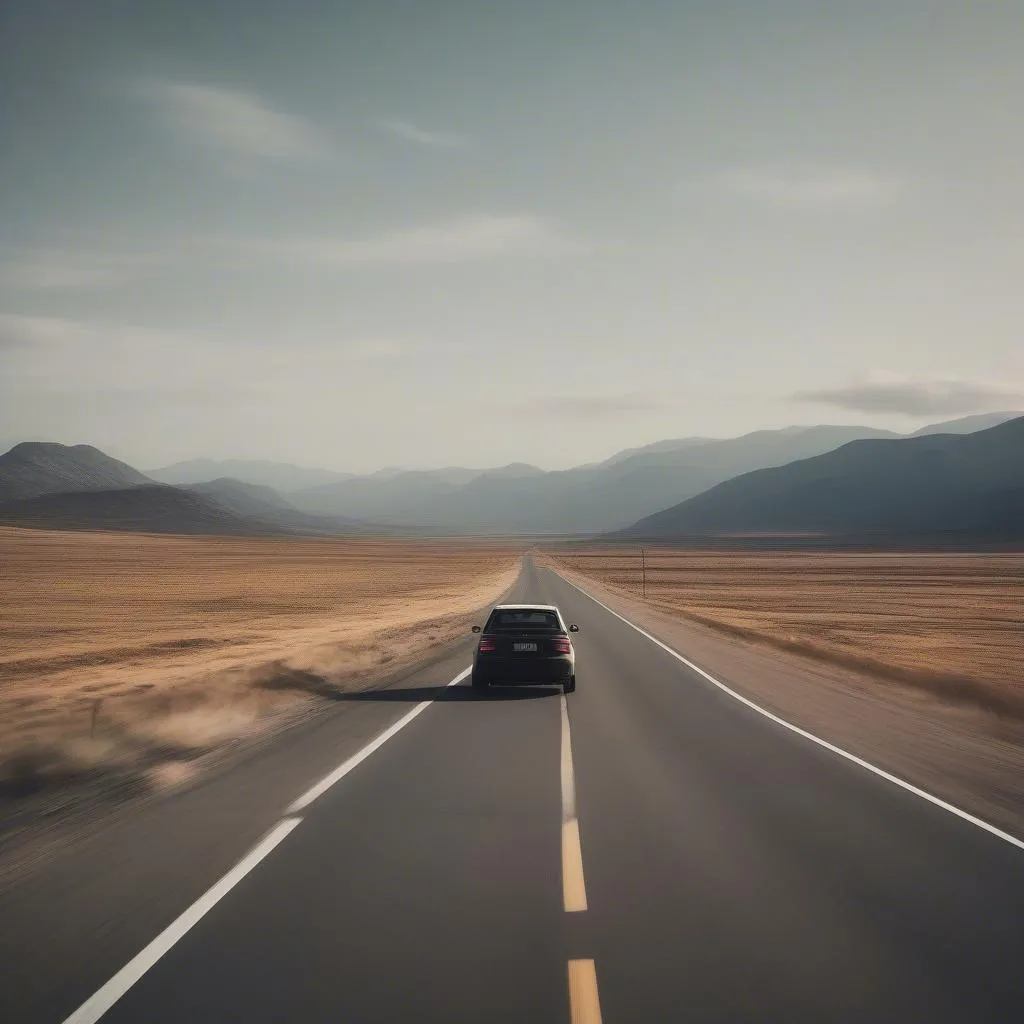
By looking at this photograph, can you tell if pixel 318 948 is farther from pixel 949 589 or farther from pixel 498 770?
pixel 949 589

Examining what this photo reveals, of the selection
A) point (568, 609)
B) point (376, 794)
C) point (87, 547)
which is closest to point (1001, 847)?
point (376, 794)

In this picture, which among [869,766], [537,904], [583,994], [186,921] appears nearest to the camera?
[583,994]

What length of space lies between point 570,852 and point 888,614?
36802 millimetres

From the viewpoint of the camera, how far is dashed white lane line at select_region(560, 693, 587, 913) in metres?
6.03

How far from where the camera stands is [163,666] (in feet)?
68.2

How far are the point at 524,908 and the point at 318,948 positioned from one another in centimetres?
140

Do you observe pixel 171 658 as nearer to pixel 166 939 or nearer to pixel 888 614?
pixel 166 939

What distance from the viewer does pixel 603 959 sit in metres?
5.09

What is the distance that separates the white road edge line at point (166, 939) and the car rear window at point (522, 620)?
9116 mm

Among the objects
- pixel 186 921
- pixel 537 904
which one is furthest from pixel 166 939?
pixel 537 904

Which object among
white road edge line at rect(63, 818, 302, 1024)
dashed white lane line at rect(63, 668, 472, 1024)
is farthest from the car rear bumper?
white road edge line at rect(63, 818, 302, 1024)

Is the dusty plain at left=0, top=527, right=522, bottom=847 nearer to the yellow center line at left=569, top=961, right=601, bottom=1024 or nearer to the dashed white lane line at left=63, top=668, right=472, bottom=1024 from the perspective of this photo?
the dashed white lane line at left=63, top=668, right=472, bottom=1024

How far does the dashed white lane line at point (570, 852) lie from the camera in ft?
19.8

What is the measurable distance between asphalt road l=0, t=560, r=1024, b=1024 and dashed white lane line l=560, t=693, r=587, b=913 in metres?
0.03
